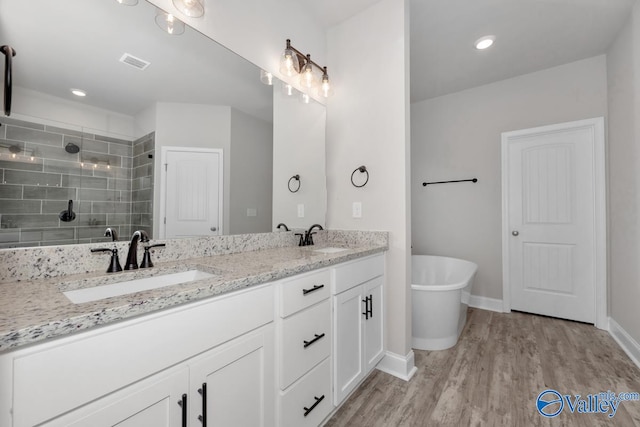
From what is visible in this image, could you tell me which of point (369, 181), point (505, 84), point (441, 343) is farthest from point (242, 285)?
point (505, 84)

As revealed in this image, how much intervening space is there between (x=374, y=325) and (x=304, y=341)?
2.38 feet

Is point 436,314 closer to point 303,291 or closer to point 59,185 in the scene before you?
point 303,291

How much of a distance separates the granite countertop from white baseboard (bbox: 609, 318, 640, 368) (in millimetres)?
2626

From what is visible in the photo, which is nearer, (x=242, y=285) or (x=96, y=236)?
(x=242, y=285)

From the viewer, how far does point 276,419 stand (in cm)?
108

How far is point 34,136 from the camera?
956mm

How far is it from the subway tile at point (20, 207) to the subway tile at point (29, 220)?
0.05ft

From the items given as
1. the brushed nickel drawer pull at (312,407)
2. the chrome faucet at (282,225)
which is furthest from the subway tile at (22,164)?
the brushed nickel drawer pull at (312,407)

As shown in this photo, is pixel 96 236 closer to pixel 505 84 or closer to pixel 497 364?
pixel 497 364

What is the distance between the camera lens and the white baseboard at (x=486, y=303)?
3.12 m

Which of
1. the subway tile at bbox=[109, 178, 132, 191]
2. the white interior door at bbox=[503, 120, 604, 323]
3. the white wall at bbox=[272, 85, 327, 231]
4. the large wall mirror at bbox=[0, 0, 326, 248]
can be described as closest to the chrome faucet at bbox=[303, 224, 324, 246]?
the white wall at bbox=[272, 85, 327, 231]

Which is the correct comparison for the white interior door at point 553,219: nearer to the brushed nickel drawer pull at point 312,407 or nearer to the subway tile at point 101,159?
the brushed nickel drawer pull at point 312,407

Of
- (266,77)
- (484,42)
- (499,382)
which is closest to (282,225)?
(266,77)

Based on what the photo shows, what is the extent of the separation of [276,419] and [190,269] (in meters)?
0.72
